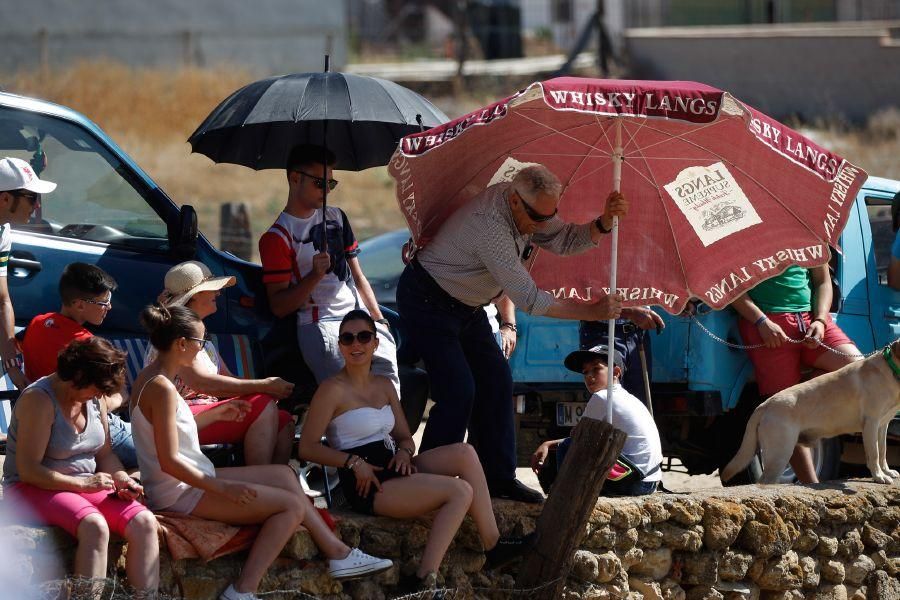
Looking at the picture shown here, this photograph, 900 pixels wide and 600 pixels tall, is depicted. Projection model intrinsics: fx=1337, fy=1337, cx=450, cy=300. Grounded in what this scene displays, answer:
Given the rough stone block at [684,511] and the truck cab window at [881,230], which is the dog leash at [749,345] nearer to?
the truck cab window at [881,230]

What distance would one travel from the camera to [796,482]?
307 inches

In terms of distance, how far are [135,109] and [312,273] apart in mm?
17053

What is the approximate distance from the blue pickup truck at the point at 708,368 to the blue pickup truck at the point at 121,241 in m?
1.37

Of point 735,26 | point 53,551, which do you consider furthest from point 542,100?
point 735,26

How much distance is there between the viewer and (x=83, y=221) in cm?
680

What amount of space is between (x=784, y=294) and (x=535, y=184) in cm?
261

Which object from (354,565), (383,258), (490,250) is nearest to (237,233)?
(383,258)

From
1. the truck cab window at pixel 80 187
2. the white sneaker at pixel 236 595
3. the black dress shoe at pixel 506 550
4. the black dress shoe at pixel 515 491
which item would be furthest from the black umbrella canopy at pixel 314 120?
the white sneaker at pixel 236 595

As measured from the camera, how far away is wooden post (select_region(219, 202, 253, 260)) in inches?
503

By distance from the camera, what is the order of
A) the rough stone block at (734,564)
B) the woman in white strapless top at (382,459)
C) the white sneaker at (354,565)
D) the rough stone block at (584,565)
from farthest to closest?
the rough stone block at (734,564) < the rough stone block at (584,565) < the woman in white strapless top at (382,459) < the white sneaker at (354,565)

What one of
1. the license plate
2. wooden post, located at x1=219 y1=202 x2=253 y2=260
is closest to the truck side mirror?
the license plate

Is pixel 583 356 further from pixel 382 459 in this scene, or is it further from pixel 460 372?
pixel 382 459

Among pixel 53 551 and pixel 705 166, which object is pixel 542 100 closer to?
pixel 705 166

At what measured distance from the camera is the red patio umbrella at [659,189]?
612 centimetres
